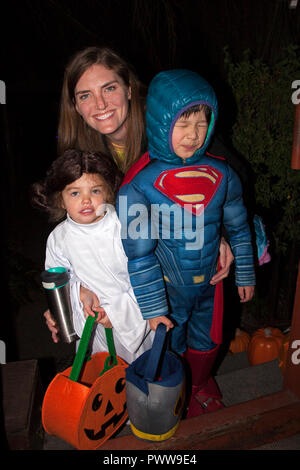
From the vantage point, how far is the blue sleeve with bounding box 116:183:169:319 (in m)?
1.44

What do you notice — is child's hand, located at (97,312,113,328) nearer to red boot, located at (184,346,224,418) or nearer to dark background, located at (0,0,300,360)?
red boot, located at (184,346,224,418)

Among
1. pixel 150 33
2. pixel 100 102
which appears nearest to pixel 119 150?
pixel 100 102

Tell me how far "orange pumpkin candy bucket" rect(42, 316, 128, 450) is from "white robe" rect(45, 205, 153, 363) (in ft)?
0.34

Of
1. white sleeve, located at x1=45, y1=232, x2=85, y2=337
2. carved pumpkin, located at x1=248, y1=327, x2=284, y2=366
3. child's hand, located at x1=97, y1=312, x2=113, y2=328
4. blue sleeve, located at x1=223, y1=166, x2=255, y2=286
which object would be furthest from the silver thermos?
carved pumpkin, located at x1=248, y1=327, x2=284, y2=366

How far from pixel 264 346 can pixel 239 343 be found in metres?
0.38

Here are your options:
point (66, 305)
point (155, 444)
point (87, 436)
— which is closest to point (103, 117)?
point (66, 305)

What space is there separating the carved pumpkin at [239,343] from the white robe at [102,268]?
1.85m

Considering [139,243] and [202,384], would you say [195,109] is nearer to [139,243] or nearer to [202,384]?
[139,243]

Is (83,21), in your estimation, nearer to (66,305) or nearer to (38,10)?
(38,10)

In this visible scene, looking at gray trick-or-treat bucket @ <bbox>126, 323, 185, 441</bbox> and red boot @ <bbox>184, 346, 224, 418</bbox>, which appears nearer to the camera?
gray trick-or-treat bucket @ <bbox>126, 323, 185, 441</bbox>

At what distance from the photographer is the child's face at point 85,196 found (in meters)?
1.46

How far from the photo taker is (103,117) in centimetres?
152

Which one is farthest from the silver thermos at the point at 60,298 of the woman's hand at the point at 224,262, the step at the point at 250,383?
the step at the point at 250,383

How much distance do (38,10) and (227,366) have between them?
307 centimetres
